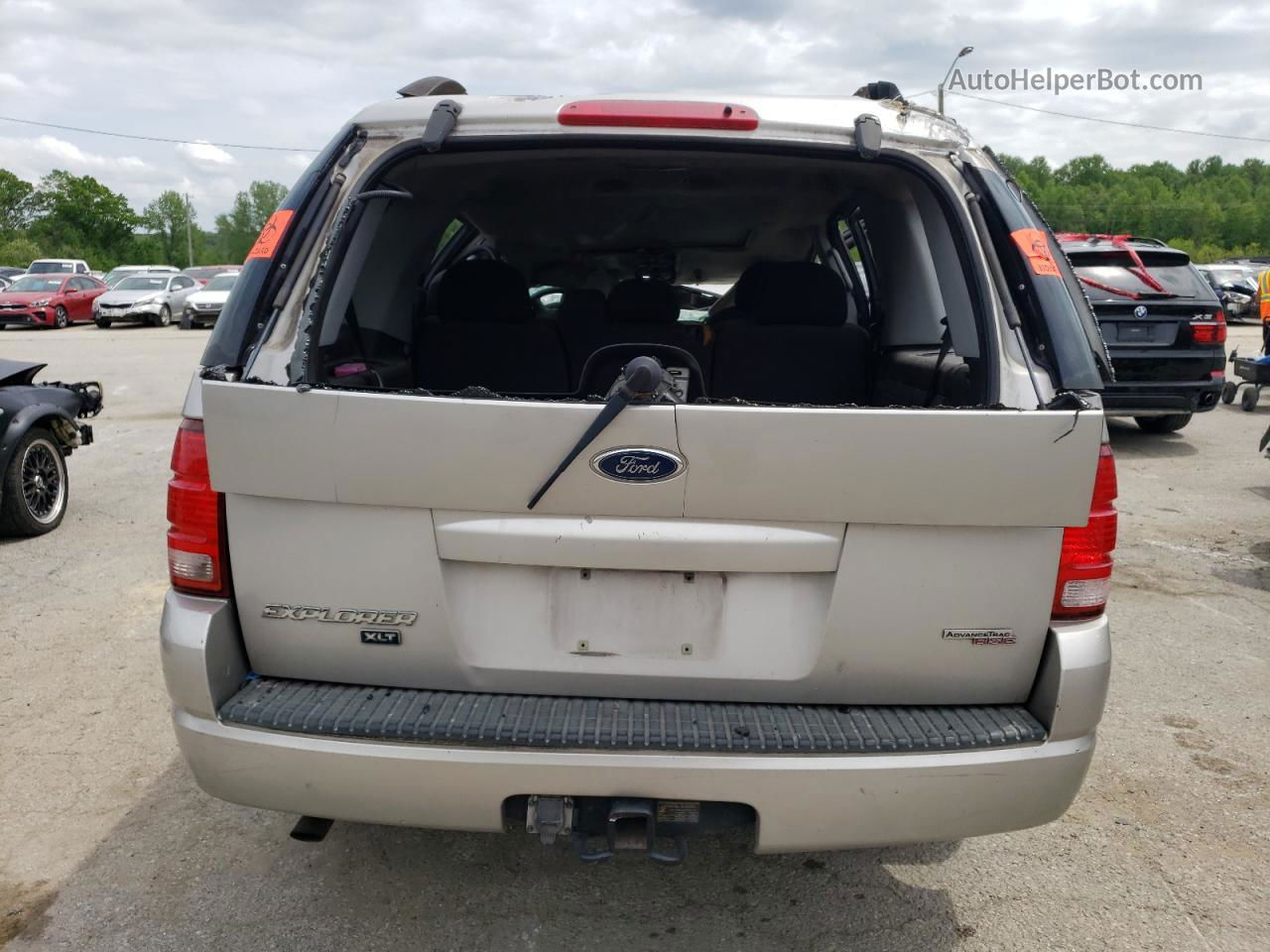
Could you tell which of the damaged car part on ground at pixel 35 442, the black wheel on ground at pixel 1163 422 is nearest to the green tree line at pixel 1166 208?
the black wheel on ground at pixel 1163 422

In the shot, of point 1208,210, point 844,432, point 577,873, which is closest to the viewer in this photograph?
point 844,432

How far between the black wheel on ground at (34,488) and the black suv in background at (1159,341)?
28.7 feet

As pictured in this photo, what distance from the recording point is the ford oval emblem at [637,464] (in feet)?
7.06

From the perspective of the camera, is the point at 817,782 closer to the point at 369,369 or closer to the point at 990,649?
the point at 990,649

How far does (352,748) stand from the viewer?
87.1 inches

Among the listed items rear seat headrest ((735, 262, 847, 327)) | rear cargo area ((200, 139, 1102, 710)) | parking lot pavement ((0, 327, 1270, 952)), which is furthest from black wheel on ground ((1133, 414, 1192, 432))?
rear cargo area ((200, 139, 1102, 710))

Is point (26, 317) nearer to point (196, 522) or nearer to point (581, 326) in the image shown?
point (581, 326)

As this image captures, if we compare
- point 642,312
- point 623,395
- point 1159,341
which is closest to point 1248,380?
point 1159,341

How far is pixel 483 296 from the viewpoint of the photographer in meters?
3.96

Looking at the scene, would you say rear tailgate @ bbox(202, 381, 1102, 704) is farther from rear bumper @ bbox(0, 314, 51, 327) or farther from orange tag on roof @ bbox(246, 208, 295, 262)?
rear bumper @ bbox(0, 314, 51, 327)

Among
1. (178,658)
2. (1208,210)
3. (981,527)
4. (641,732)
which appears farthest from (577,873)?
(1208,210)

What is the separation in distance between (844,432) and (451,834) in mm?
1877

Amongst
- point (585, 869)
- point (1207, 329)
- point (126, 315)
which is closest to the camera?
point (585, 869)

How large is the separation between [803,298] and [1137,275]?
726cm
